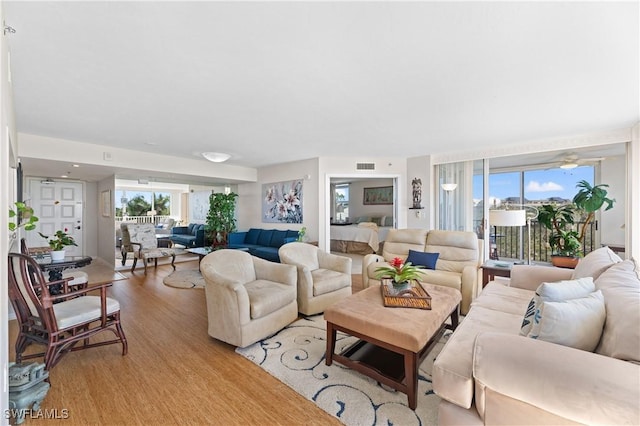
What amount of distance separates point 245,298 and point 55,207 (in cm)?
686

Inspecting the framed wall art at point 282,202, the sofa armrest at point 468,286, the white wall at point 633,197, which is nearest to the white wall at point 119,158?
the framed wall art at point 282,202

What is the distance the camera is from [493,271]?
3.49 meters

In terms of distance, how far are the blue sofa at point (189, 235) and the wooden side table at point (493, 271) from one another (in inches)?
265

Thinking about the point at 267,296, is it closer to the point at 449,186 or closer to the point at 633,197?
the point at 449,186

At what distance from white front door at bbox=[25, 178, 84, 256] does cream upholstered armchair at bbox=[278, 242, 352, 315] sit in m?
5.63

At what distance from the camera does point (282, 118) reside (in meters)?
3.25

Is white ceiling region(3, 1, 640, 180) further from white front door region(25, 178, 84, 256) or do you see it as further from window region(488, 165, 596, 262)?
white front door region(25, 178, 84, 256)

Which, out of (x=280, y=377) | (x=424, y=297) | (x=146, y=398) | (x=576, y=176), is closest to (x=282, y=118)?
(x=424, y=297)

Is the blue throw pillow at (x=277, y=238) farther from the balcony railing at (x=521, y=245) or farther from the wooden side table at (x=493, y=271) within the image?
the balcony railing at (x=521, y=245)

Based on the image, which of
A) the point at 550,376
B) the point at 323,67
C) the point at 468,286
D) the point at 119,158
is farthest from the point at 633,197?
the point at 119,158

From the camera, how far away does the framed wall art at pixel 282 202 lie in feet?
19.9

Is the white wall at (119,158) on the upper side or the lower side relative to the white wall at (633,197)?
upper

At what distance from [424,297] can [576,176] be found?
5.62m

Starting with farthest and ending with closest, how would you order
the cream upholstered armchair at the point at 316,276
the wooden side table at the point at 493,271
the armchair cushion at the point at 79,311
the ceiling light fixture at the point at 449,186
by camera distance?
the ceiling light fixture at the point at 449,186, the wooden side table at the point at 493,271, the cream upholstered armchair at the point at 316,276, the armchair cushion at the point at 79,311
